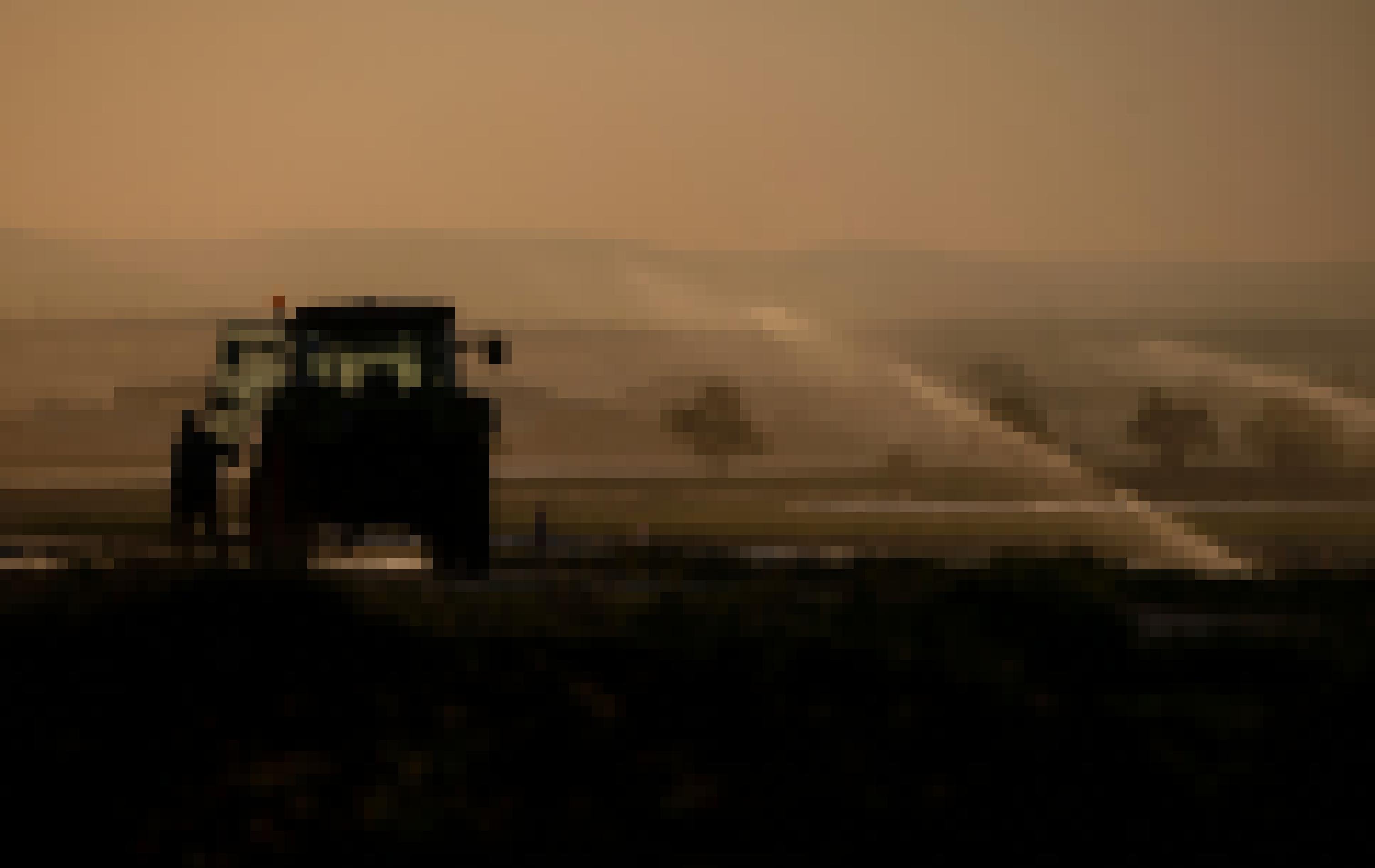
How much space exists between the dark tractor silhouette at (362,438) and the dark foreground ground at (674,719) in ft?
0.77

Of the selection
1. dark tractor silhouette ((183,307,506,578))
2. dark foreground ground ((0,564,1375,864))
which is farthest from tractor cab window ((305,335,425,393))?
dark foreground ground ((0,564,1375,864))

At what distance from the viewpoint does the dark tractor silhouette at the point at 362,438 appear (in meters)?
2.70

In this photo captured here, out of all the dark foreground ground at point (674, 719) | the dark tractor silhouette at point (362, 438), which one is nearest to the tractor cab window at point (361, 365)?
the dark tractor silhouette at point (362, 438)

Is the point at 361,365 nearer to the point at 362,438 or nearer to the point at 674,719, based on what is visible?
the point at 362,438

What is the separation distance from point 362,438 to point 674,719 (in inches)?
47.7

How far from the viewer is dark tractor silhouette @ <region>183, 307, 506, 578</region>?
2697 mm

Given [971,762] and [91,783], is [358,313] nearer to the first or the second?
[91,783]

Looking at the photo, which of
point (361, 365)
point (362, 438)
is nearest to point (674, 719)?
point (362, 438)

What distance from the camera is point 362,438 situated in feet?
8.87

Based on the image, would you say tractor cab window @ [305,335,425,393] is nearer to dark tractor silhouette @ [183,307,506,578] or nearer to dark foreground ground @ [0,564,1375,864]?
dark tractor silhouette @ [183,307,506,578]

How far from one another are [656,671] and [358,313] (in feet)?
4.28

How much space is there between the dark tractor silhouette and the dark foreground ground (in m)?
0.23

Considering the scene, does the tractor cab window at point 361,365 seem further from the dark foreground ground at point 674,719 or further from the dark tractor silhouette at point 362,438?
the dark foreground ground at point 674,719

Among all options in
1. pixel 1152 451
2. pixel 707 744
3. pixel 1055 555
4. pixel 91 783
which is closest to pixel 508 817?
pixel 707 744
